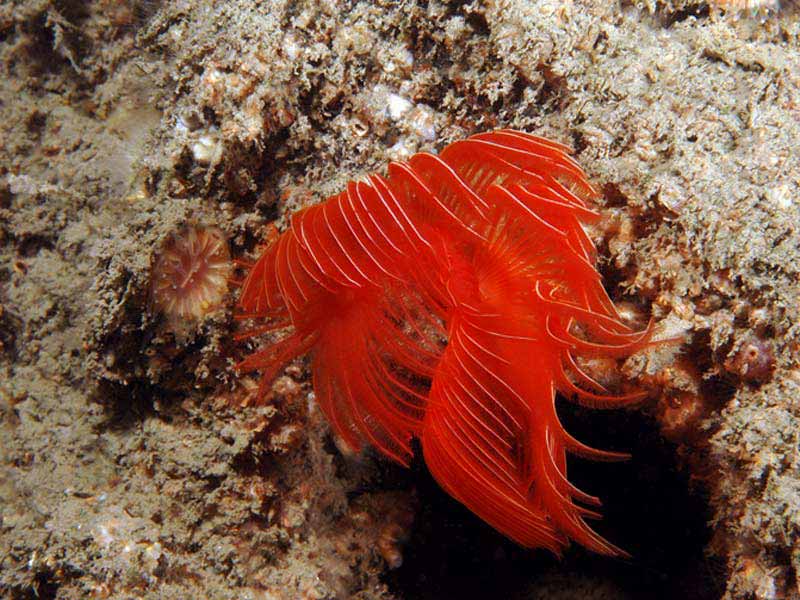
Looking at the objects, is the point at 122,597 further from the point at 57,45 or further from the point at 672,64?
the point at 57,45

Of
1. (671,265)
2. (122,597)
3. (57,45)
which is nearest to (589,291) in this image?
(671,265)

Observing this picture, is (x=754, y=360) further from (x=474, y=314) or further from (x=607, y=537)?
(x=607, y=537)

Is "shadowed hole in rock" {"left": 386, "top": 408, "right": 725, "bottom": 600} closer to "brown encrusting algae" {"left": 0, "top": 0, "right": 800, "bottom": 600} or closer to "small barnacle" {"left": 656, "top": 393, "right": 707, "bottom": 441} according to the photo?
"brown encrusting algae" {"left": 0, "top": 0, "right": 800, "bottom": 600}

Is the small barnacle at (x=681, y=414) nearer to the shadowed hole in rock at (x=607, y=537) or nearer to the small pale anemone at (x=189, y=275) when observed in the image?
the shadowed hole in rock at (x=607, y=537)

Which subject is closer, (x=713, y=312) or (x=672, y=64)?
(x=713, y=312)

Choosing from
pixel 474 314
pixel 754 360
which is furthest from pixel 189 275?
pixel 754 360

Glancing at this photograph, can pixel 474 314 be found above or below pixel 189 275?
above
